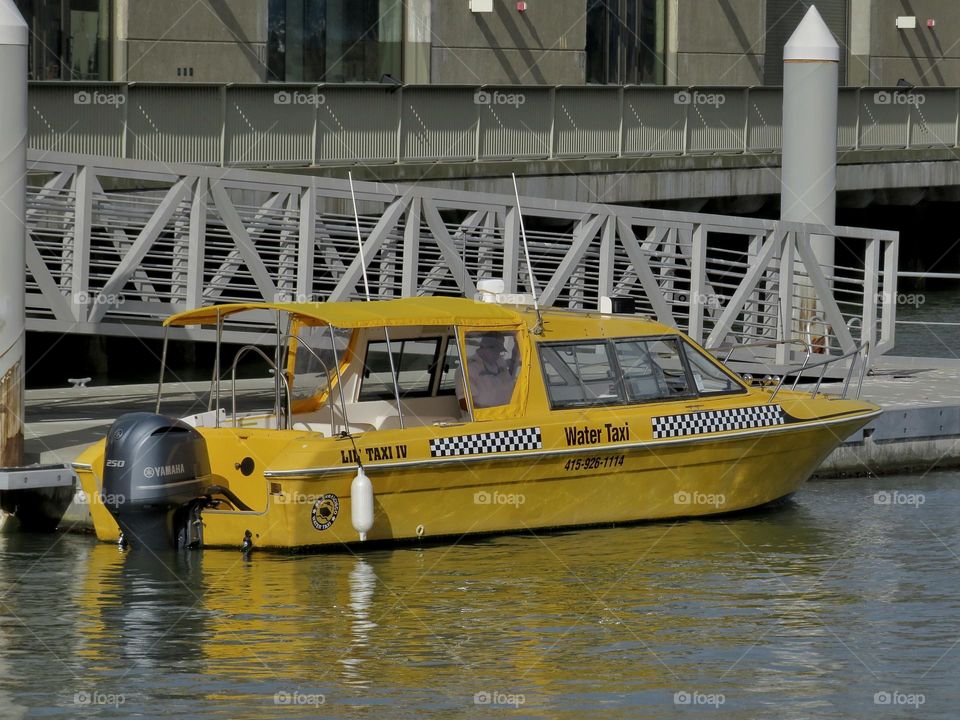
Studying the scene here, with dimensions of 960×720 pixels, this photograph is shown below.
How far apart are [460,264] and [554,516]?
4.72 metres

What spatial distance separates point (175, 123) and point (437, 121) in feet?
18.1

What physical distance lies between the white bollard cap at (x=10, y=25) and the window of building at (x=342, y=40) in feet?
65.2

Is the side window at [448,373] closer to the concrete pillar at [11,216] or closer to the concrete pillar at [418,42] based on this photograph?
the concrete pillar at [11,216]

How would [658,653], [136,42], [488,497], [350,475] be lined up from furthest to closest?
[136,42] → [488,497] → [350,475] → [658,653]

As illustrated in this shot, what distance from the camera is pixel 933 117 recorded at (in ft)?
129

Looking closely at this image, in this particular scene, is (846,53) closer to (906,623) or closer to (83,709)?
(906,623)

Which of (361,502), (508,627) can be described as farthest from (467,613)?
(361,502)

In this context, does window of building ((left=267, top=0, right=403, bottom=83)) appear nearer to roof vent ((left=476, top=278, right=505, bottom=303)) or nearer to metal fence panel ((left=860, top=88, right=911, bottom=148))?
metal fence panel ((left=860, top=88, right=911, bottom=148))

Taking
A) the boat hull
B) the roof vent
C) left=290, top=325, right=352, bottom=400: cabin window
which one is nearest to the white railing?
left=290, top=325, right=352, bottom=400: cabin window

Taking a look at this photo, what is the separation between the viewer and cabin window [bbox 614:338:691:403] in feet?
54.2

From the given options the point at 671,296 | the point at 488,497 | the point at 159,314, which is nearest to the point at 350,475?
the point at 488,497

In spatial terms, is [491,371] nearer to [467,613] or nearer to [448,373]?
[448,373]

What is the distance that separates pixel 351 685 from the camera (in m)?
11.5

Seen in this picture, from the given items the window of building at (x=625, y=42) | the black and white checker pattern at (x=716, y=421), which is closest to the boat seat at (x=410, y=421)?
the black and white checker pattern at (x=716, y=421)
